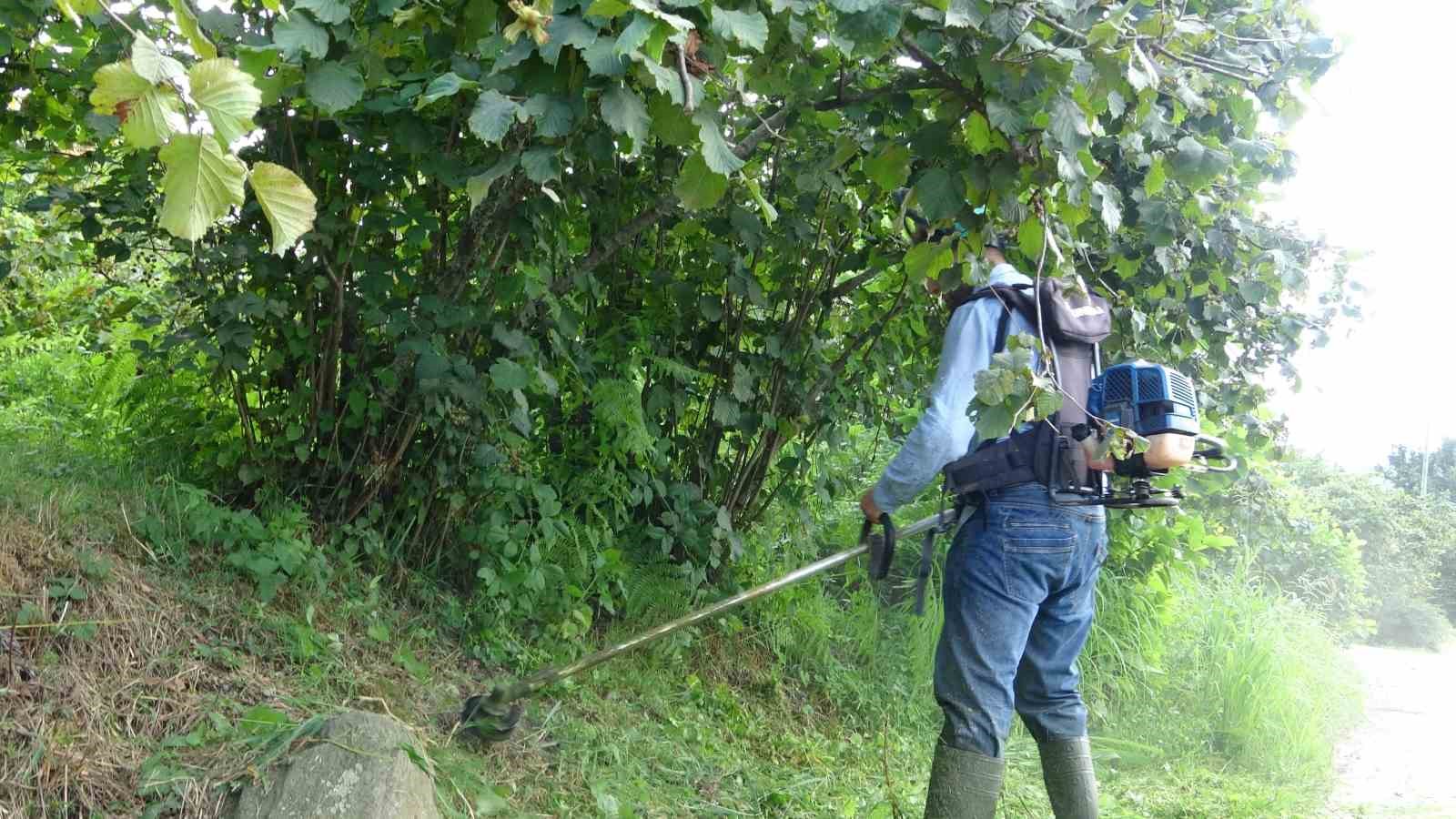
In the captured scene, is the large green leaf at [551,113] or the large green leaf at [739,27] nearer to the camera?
the large green leaf at [739,27]

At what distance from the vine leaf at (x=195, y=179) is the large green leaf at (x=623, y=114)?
88cm

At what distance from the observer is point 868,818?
410 cm

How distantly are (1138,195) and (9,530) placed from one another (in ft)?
12.1

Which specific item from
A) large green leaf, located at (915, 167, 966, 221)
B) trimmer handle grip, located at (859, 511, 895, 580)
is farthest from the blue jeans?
large green leaf, located at (915, 167, 966, 221)

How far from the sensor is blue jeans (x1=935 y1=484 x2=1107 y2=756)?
3.36 meters

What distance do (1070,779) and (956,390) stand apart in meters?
1.32

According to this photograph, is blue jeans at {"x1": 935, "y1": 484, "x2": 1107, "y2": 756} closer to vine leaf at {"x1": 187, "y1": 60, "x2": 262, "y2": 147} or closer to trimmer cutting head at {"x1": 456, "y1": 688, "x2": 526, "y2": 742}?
trimmer cutting head at {"x1": 456, "y1": 688, "x2": 526, "y2": 742}

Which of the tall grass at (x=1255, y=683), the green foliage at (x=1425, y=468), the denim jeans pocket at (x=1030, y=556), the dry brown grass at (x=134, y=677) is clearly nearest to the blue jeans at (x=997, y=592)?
the denim jeans pocket at (x=1030, y=556)

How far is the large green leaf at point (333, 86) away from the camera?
2.28 meters

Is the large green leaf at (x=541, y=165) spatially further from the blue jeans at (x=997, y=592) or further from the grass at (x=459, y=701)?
the blue jeans at (x=997, y=592)

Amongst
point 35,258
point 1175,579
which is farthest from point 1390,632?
point 35,258

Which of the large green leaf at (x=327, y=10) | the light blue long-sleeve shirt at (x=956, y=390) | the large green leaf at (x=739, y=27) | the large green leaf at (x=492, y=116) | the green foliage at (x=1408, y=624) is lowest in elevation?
the green foliage at (x=1408, y=624)

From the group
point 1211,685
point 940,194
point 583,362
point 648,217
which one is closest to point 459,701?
point 583,362

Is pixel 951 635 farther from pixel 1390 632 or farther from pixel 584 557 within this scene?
pixel 1390 632
